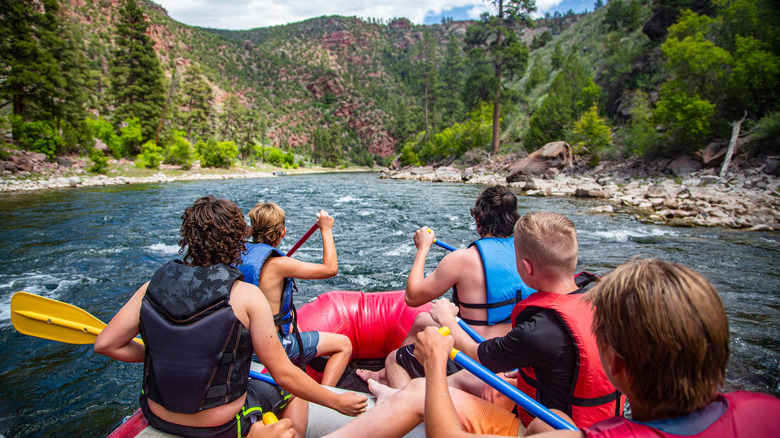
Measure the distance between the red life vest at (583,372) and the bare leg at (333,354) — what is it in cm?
159

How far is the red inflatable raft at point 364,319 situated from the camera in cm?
330

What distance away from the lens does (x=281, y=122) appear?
103 metres

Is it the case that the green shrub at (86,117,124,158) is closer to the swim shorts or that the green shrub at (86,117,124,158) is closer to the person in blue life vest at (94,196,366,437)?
the swim shorts

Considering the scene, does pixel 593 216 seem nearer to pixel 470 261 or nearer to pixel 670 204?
pixel 670 204

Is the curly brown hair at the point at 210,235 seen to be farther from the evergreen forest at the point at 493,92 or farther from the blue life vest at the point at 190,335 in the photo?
the evergreen forest at the point at 493,92

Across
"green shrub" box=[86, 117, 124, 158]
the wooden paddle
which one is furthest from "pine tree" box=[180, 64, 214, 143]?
the wooden paddle

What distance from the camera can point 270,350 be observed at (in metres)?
1.63

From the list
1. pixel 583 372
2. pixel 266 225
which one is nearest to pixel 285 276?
pixel 266 225

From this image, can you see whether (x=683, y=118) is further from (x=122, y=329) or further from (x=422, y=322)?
(x=122, y=329)

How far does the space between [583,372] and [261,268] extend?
70.3 inches

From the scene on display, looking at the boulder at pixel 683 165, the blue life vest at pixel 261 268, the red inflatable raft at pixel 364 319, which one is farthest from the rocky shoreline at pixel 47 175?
the boulder at pixel 683 165

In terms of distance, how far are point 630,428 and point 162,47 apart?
121m

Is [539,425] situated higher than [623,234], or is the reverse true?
[539,425]

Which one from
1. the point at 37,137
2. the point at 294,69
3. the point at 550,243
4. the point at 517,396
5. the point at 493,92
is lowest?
the point at 517,396
